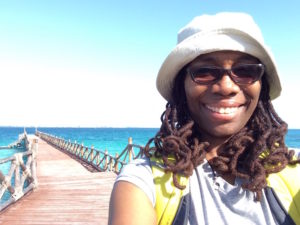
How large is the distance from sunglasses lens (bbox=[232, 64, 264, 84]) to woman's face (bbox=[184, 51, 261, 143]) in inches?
1.0

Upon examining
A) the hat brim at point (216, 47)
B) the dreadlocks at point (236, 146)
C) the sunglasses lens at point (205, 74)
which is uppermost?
the hat brim at point (216, 47)

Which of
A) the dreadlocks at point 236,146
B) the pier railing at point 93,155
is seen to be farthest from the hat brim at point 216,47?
the pier railing at point 93,155

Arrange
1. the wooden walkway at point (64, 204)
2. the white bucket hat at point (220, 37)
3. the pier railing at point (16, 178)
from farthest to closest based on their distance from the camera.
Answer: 1. the pier railing at point (16, 178)
2. the wooden walkway at point (64, 204)
3. the white bucket hat at point (220, 37)

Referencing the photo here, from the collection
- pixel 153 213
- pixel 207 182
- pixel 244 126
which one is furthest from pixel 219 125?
pixel 153 213

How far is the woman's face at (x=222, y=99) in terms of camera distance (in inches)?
60.7

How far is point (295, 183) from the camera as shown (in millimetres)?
→ 1461

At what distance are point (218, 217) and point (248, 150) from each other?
1.48 feet

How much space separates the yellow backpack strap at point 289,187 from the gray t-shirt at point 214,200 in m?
0.08

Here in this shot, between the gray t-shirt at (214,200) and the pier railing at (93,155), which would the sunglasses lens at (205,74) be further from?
the pier railing at (93,155)

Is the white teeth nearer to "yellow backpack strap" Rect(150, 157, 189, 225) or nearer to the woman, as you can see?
the woman

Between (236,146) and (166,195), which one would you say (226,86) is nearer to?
(236,146)

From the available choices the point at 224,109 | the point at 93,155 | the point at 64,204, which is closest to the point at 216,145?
the point at 224,109

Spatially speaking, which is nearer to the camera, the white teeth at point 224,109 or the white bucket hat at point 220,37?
the white bucket hat at point 220,37

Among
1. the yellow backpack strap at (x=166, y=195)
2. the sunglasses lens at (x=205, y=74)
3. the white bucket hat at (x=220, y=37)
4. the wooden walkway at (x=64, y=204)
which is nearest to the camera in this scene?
the yellow backpack strap at (x=166, y=195)
